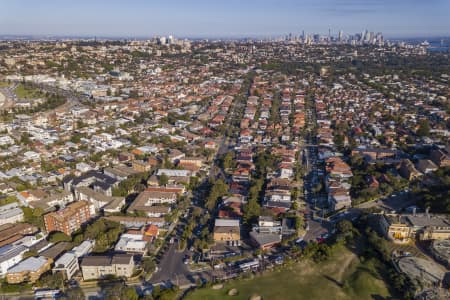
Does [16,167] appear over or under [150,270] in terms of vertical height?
over

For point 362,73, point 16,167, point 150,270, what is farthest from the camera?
point 362,73

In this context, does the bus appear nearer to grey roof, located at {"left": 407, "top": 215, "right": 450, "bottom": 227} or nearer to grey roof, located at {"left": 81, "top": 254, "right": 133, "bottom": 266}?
grey roof, located at {"left": 81, "top": 254, "right": 133, "bottom": 266}

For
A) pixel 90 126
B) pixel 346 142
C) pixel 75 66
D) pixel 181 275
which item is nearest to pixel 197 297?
pixel 181 275

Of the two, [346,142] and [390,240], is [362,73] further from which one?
[390,240]

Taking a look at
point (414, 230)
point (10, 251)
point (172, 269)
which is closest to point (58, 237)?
point (10, 251)

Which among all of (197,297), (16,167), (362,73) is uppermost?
(362,73)

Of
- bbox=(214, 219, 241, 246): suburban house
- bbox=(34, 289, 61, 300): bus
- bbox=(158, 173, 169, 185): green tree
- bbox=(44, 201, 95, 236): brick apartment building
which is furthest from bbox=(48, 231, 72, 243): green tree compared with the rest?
bbox=(214, 219, 241, 246): suburban house

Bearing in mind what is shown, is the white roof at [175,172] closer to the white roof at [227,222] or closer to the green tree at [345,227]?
the white roof at [227,222]

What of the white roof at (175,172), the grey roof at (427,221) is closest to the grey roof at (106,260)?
the white roof at (175,172)
